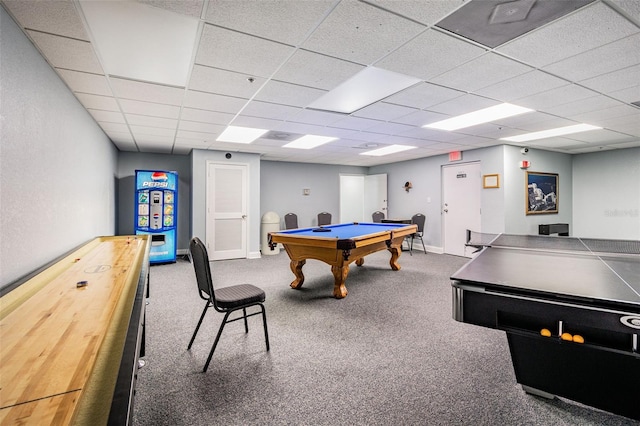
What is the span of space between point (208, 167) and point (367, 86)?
438cm

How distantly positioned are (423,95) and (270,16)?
1.96 meters

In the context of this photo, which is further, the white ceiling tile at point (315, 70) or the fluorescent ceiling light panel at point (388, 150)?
the fluorescent ceiling light panel at point (388, 150)

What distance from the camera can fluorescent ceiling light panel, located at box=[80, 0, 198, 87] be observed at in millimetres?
1796

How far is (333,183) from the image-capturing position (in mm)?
8969

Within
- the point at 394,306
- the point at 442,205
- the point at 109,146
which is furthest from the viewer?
the point at 442,205

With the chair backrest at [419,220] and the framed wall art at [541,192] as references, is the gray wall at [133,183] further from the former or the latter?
the framed wall art at [541,192]

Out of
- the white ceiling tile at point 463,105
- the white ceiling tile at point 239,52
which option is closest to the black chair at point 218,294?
the white ceiling tile at point 239,52

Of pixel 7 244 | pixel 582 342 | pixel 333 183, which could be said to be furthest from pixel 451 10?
pixel 333 183

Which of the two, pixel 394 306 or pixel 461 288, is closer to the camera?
pixel 461 288

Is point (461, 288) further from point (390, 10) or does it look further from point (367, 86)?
point (367, 86)

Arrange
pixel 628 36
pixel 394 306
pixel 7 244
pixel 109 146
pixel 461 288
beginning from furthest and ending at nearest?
pixel 109 146 → pixel 394 306 → pixel 628 36 → pixel 7 244 → pixel 461 288

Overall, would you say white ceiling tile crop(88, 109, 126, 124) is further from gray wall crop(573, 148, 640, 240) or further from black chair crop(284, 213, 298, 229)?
gray wall crop(573, 148, 640, 240)

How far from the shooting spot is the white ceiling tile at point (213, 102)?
3.15 metres

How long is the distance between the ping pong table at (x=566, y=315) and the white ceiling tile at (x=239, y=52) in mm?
1998
